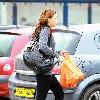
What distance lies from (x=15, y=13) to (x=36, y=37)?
46.1 feet

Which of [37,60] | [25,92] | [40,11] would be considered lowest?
[25,92]

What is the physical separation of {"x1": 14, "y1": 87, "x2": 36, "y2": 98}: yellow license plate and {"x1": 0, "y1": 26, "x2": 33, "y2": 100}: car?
0.92m

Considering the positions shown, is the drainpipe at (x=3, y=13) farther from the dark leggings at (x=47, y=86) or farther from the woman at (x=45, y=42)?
the woman at (x=45, y=42)

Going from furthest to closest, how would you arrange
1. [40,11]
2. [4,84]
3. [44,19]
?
[40,11] < [4,84] < [44,19]

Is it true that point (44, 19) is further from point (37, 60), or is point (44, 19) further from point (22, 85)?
point (22, 85)

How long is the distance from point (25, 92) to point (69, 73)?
2.84 ft

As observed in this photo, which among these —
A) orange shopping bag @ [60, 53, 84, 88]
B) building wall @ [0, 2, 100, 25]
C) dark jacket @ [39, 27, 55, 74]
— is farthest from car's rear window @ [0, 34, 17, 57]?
building wall @ [0, 2, 100, 25]

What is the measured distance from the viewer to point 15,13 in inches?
797

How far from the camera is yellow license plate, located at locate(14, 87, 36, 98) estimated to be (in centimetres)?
695

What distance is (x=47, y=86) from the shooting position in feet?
20.7

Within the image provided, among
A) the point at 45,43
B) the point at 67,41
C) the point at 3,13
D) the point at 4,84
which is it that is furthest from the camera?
the point at 3,13

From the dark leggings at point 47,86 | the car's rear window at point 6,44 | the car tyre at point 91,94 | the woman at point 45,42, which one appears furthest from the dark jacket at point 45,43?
the car's rear window at point 6,44

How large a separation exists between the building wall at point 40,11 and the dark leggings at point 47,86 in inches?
458

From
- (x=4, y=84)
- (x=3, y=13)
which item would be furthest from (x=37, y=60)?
(x=3, y=13)
